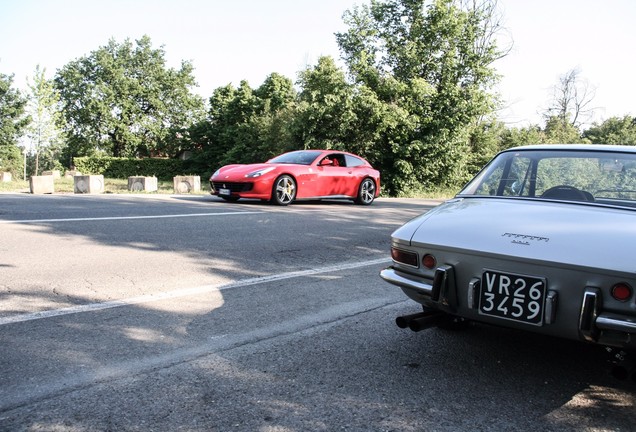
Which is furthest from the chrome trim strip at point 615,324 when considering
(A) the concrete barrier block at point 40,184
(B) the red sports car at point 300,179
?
(A) the concrete barrier block at point 40,184

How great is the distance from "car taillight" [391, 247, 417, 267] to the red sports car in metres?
8.77

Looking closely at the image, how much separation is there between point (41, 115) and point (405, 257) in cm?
4272

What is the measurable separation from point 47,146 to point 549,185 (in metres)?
43.4

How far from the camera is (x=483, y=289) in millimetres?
2871

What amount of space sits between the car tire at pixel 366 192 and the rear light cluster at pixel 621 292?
1133cm

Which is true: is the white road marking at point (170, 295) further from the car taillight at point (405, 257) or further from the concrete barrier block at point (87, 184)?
the concrete barrier block at point (87, 184)

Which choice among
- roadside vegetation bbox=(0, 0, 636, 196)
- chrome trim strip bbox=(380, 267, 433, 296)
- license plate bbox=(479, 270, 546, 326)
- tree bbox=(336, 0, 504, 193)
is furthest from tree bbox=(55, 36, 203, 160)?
license plate bbox=(479, 270, 546, 326)

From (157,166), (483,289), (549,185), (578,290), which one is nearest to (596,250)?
(578,290)

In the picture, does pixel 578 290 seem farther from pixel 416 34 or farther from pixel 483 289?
pixel 416 34

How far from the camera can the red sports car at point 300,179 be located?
12.1m

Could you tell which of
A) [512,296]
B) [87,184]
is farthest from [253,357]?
[87,184]

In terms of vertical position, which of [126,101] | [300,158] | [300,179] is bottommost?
[300,179]

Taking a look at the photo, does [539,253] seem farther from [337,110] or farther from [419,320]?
[337,110]

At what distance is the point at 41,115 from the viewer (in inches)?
1555
